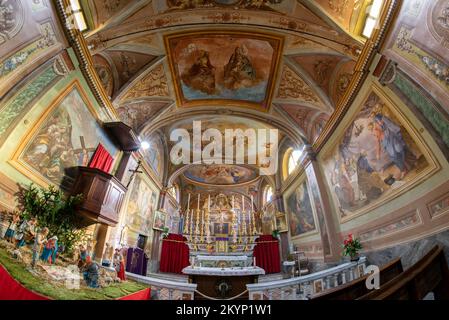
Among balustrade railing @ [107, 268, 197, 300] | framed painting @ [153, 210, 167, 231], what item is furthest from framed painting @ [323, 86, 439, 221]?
framed painting @ [153, 210, 167, 231]

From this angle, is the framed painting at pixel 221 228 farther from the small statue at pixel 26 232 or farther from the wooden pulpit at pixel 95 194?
the small statue at pixel 26 232

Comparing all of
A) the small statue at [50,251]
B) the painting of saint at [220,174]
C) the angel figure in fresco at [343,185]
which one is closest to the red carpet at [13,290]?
the small statue at [50,251]

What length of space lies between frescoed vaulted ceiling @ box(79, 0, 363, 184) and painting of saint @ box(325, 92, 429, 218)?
1.90 meters

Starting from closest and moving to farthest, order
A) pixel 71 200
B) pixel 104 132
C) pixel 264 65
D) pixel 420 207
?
1. pixel 420 207
2. pixel 71 200
3. pixel 104 132
4. pixel 264 65

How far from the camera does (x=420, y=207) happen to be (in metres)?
5.18

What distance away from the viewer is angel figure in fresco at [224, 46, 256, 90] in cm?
945

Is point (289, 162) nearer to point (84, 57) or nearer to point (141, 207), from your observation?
point (141, 207)

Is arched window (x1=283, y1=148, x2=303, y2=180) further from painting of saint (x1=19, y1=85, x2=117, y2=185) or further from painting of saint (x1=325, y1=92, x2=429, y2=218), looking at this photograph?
painting of saint (x1=19, y1=85, x2=117, y2=185)

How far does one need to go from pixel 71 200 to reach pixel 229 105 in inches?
363

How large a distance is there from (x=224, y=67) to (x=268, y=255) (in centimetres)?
1252

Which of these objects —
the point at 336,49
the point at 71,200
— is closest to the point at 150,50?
the point at 71,200

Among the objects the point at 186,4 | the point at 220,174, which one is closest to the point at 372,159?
the point at 186,4

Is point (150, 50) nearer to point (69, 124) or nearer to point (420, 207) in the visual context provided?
point (69, 124)

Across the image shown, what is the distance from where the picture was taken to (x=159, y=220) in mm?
14008
